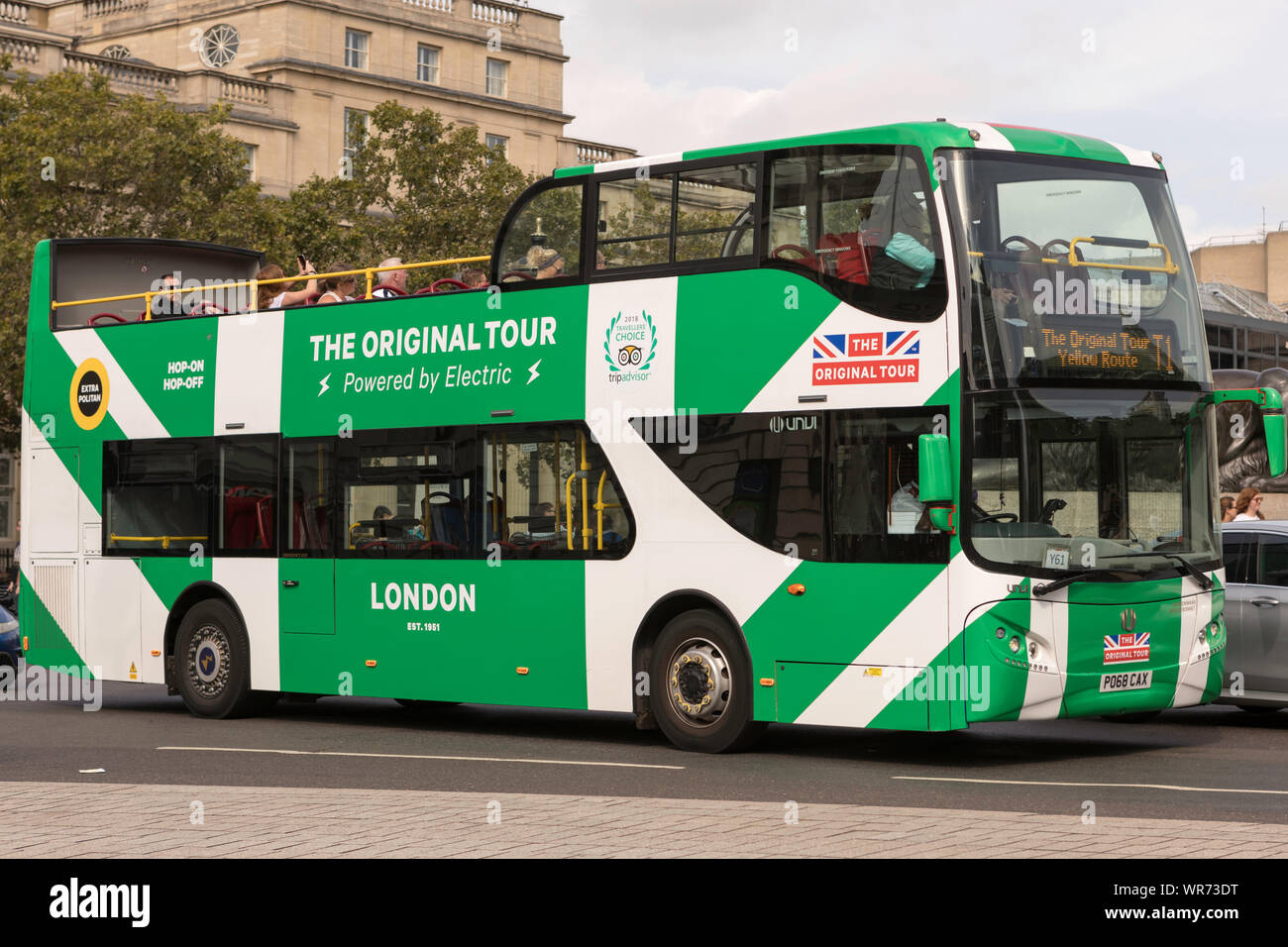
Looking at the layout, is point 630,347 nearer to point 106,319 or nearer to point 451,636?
point 451,636

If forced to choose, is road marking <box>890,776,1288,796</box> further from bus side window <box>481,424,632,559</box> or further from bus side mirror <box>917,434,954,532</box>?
bus side window <box>481,424,632,559</box>

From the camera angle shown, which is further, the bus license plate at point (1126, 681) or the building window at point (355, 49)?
the building window at point (355, 49)

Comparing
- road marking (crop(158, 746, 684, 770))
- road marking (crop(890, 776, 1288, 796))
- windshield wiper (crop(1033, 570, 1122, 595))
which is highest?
windshield wiper (crop(1033, 570, 1122, 595))

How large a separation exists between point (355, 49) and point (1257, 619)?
173 ft

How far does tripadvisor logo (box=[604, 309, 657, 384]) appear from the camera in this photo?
13.6 meters

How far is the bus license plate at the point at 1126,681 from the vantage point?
1227 centimetres

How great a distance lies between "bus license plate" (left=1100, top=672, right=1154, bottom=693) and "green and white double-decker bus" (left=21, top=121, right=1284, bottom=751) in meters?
0.02

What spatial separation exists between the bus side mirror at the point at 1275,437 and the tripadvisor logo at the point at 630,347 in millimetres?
4316

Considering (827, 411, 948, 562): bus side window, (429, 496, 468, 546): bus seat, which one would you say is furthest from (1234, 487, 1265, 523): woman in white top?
(429, 496, 468, 546): bus seat

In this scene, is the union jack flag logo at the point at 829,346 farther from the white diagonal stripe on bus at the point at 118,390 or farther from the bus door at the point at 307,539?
the white diagonal stripe on bus at the point at 118,390

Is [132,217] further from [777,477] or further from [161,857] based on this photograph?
[161,857]

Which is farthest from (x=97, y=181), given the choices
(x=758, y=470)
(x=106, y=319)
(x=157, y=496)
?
(x=758, y=470)

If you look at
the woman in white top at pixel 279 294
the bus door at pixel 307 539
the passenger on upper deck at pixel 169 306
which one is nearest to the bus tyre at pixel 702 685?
the bus door at pixel 307 539

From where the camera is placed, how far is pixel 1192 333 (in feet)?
41.9
